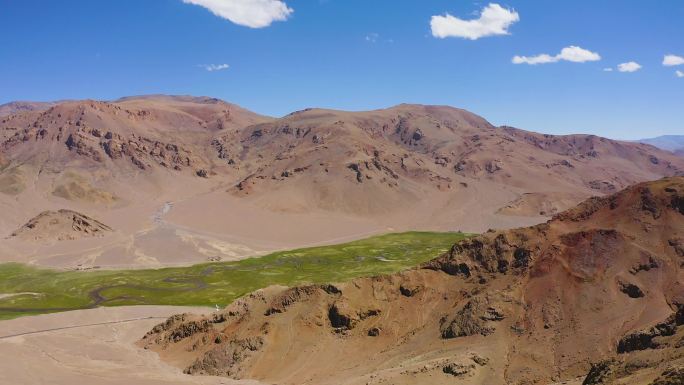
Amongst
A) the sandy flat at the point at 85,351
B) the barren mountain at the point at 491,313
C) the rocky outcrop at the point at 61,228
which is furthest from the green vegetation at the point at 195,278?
the barren mountain at the point at 491,313

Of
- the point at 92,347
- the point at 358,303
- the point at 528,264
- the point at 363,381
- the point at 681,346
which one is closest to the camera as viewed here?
the point at 681,346

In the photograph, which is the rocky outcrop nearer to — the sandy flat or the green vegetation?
the green vegetation

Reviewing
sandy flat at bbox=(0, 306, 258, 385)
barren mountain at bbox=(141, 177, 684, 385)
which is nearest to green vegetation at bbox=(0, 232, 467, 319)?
sandy flat at bbox=(0, 306, 258, 385)

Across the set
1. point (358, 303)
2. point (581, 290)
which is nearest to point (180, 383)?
point (358, 303)

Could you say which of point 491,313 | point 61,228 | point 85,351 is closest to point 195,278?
point 85,351

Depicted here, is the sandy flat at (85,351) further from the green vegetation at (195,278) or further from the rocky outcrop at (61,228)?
the rocky outcrop at (61,228)

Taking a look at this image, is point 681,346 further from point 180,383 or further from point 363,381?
point 180,383
